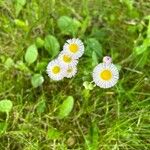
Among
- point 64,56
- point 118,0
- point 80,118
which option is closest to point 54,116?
point 80,118

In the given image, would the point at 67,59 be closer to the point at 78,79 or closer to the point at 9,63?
the point at 78,79

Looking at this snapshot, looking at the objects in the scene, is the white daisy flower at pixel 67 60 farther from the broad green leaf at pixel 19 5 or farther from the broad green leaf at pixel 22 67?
the broad green leaf at pixel 19 5

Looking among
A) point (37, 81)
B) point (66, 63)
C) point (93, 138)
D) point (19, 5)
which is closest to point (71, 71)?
point (66, 63)

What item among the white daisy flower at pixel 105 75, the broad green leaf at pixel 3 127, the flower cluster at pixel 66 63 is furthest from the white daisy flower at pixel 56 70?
the broad green leaf at pixel 3 127

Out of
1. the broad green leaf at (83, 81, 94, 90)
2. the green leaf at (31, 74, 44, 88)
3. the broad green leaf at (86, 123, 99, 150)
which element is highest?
the green leaf at (31, 74, 44, 88)

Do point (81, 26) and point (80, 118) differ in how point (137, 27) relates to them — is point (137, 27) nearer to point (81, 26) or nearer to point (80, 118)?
point (81, 26)

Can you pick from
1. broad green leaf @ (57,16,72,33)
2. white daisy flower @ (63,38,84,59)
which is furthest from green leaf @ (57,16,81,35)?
white daisy flower @ (63,38,84,59)

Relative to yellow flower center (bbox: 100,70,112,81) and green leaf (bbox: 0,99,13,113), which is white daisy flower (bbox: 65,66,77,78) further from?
green leaf (bbox: 0,99,13,113)

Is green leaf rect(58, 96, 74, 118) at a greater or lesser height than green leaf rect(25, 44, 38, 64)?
lesser
